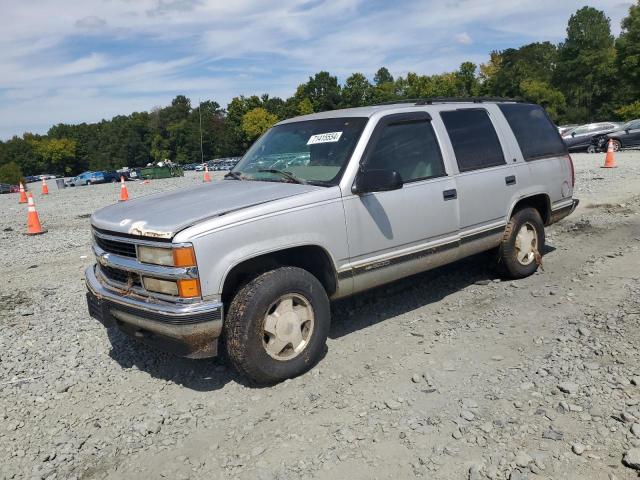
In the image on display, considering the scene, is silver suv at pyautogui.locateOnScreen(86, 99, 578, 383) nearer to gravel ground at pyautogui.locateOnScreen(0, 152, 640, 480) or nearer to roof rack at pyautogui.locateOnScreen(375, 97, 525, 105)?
roof rack at pyautogui.locateOnScreen(375, 97, 525, 105)

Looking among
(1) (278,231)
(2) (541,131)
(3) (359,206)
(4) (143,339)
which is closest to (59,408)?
(4) (143,339)

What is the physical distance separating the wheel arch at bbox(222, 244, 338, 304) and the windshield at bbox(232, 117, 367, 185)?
22.2 inches

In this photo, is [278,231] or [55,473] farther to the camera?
[278,231]

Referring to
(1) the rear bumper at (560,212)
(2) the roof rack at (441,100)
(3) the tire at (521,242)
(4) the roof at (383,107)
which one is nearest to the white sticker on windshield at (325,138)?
(4) the roof at (383,107)

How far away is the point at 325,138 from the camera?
459cm

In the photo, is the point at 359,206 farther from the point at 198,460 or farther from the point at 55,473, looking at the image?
the point at 55,473

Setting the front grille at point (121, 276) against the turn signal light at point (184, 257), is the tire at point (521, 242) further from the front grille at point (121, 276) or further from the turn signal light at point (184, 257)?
the front grille at point (121, 276)

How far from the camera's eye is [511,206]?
5488 millimetres

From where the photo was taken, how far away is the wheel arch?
3.74 meters

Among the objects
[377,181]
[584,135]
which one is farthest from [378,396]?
[584,135]

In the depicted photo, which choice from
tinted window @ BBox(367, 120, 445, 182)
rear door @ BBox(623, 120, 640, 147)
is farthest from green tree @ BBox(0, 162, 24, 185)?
tinted window @ BBox(367, 120, 445, 182)

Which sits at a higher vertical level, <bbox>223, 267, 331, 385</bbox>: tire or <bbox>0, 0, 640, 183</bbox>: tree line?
<bbox>0, 0, 640, 183</bbox>: tree line

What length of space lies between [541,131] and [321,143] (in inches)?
114

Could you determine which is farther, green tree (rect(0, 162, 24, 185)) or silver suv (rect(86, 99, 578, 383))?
green tree (rect(0, 162, 24, 185))
